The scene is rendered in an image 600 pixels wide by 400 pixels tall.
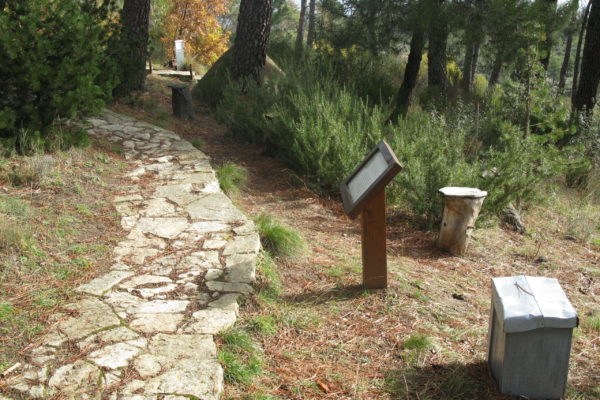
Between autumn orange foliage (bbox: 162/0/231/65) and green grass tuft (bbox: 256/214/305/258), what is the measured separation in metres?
18.2

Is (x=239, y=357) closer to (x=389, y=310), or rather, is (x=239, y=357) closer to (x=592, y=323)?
(x=389, y=310)

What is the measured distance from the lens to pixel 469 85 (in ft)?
37.1

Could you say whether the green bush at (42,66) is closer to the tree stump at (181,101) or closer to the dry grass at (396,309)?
the dry grass at (396,309)

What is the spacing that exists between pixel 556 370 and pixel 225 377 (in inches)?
60.3

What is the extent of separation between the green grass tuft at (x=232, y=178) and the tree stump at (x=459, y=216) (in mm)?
2052

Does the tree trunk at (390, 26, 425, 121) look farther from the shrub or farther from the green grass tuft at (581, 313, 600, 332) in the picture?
the green grass tuft at (581, 313, 600, 332)

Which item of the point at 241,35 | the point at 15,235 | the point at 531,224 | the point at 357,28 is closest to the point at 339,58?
the point at 357,28

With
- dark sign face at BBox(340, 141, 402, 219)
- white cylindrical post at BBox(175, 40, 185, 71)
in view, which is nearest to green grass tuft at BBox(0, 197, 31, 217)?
dark sign face at BBox(340, 141, 402, 219)

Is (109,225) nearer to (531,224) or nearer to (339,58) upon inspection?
(531,224)

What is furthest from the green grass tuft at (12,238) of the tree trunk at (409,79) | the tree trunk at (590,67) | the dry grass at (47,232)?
the tree trunk at (590,67)

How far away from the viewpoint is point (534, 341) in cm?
255

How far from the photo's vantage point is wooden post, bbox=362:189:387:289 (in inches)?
130

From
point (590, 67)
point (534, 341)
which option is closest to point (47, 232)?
point (534, 341)

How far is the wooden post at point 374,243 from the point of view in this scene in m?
3.31
